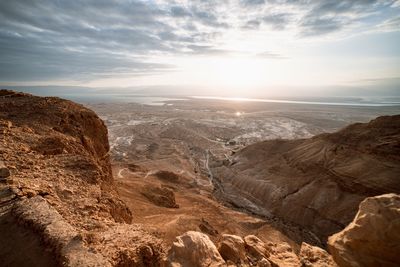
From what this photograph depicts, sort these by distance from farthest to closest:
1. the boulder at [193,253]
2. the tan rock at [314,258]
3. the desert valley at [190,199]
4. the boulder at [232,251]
→ 1. the boulder at [232,251]
2. the tan rock at [314,258]
3. the boulder at [193,253]
4. the desert valley at [190,199]

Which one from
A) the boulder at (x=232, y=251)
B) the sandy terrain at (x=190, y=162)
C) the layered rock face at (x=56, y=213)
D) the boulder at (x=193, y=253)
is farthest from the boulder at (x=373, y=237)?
the sandy terrain at (x=190, y=162)

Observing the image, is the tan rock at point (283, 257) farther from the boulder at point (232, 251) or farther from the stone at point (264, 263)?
the boulder at point (232, 251)

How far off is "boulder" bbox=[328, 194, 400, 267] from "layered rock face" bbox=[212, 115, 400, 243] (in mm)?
18696

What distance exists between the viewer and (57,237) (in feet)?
16.4

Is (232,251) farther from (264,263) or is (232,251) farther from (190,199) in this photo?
(190,199)

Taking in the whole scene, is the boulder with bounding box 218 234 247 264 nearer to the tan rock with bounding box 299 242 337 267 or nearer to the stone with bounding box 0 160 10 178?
the tan rock with bounding box 299 242 337 267

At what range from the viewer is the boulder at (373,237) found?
5.56m

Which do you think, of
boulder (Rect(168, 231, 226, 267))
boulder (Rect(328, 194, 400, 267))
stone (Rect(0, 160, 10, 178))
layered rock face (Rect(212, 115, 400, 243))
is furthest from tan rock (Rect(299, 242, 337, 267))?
layered rock face (Rect(212, 115, 400, 243))

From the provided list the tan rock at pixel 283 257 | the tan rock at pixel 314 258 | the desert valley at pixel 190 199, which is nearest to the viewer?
the desert valley at pixel 190 199

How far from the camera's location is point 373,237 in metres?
5.69

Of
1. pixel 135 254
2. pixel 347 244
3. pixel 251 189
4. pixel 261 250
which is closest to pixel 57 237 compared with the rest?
pixel 135 254

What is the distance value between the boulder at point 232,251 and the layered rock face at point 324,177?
18.4 meters

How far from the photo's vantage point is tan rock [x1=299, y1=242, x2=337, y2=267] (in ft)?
22.3

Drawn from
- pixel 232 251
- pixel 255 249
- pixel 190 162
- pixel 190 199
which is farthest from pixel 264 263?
pixel 190 162
